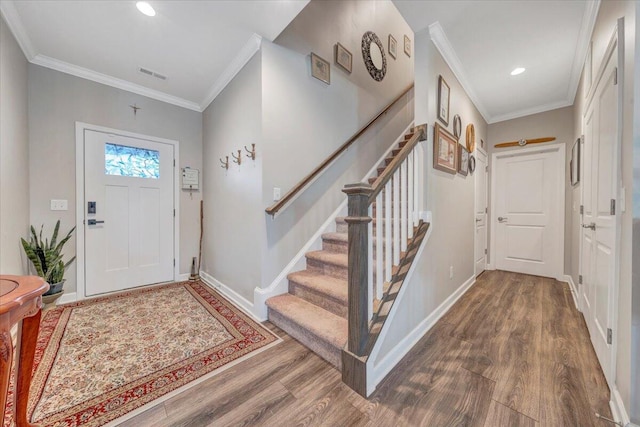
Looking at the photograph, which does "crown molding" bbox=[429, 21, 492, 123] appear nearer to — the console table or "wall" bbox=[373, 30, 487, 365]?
"wall" bbox=[373, 30, 487, 365]

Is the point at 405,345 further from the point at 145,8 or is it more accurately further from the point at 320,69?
the point at 145,8

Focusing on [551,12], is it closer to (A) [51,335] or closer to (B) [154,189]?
(B) [154,189]

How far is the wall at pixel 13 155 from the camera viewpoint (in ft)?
5.91

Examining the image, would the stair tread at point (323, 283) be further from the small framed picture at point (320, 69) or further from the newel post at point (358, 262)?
the small framed picture at point (320, 69)

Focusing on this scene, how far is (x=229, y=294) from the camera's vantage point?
2.58 m

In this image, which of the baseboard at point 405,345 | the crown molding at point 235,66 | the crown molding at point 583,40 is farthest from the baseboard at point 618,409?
the crown molding at point 235,66

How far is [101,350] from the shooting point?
1666 mm

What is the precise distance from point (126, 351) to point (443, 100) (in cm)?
320

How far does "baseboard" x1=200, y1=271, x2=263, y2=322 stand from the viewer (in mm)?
2256

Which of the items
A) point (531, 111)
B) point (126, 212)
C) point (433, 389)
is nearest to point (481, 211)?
point (531, 111)

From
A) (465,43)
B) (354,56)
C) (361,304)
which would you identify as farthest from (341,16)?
(361,304)

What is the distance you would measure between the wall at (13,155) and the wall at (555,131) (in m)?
5.76

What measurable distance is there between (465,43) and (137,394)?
349cm

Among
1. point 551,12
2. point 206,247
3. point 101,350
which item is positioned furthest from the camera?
point 206,247
